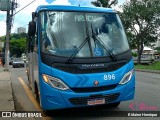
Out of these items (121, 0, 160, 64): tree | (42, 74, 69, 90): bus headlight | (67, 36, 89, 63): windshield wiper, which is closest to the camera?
(42, 74, 69, 90): bus headlight

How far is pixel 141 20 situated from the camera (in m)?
51.4

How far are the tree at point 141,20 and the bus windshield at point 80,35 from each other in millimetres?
41822

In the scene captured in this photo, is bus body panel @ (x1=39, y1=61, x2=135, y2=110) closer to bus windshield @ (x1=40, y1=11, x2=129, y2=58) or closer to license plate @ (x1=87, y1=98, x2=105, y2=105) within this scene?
license plate @ (x1=87, y1=98, x2=105, y2=105)

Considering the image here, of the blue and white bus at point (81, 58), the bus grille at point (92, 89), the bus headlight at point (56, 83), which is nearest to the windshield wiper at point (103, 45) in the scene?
the blue and white bus at point (81, 58)

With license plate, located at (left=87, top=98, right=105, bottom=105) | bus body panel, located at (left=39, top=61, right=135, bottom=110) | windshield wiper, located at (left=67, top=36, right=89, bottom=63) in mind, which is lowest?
license plate, located at (left=87, top=98, right=105, bottom=105)

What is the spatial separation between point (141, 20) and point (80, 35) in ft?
144

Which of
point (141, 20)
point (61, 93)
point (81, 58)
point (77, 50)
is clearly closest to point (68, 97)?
point (61, 93)

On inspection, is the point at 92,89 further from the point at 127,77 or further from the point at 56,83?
the point at 127,77

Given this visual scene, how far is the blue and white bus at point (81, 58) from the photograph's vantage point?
25.9 ft

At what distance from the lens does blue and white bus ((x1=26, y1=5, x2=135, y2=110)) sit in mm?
7898

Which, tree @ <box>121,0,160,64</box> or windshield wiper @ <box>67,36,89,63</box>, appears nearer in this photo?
windshield wiper @ <box>67,36,89,63</box>

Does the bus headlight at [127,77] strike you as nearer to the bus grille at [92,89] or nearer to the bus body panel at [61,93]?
the bus body panel at [61,93]

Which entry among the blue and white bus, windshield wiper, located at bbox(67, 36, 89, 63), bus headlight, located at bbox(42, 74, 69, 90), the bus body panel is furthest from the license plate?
windshield wiper, located at bbox(67, 36, 89, 63)

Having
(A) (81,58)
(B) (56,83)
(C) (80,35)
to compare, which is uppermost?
(C) (80,35)
